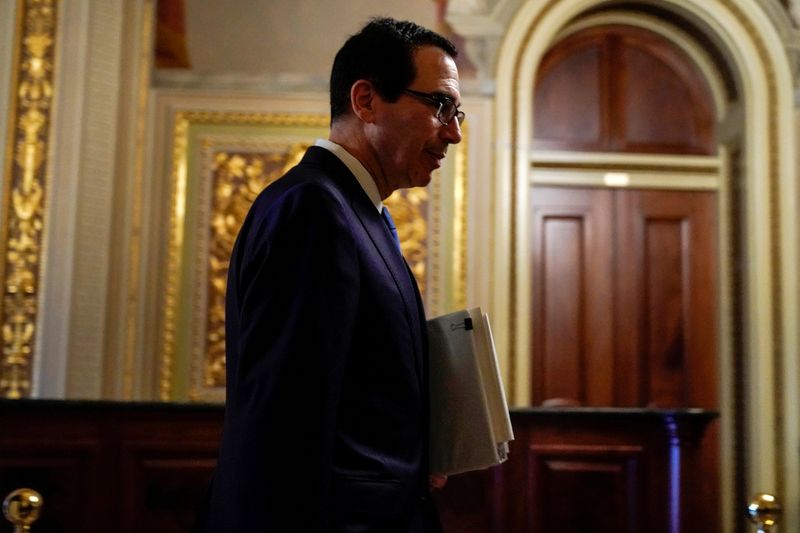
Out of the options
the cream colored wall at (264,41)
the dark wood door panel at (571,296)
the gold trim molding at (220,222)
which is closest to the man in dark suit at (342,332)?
the gold trim molding at (220,222)

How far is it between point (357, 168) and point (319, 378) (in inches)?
17.4

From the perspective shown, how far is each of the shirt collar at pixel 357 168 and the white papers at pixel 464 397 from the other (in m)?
0.24

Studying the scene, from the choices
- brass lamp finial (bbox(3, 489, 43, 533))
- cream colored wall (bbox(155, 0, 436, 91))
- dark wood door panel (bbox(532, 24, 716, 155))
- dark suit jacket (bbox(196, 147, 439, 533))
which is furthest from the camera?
dark wood door panel (bbox(532, 24, 716, 155))

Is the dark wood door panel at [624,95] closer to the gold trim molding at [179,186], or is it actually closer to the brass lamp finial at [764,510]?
the gold trim molding at [179,186]

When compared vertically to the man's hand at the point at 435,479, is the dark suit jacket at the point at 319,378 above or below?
above

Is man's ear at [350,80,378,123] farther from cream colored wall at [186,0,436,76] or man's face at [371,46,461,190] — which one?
cream colored wall at [186,0,436,76]

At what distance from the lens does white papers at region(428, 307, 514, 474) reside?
1.60 metres

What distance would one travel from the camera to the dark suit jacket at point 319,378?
130 centimetres

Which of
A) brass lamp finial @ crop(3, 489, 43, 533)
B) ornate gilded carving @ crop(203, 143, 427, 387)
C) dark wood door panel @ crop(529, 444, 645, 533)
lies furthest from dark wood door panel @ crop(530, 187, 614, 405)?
brass lamp finial @ crop(3, 489, 43, 533)

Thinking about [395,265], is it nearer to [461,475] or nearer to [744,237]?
[461,475]

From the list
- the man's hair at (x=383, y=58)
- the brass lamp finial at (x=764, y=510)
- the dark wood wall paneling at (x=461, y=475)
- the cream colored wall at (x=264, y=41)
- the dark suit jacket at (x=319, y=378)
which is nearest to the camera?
the dark suit jacket at (x=319, y=378)

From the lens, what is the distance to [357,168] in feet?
5.37

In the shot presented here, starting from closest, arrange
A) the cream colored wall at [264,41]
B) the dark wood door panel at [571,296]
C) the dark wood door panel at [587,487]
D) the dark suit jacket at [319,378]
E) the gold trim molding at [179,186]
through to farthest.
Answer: the dark suit jacket at [319,378], the dark wood door panel at [587,487], the gold trim molding at [179,186], the cream colored wall at [264,41], the dark wood door panel at [571,296]

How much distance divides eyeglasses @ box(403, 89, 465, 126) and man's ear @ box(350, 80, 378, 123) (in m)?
0.06
